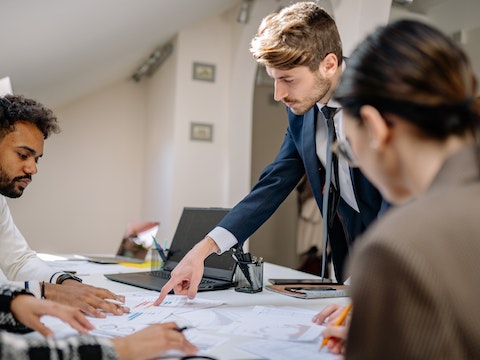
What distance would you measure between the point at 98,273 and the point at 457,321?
1.59 m

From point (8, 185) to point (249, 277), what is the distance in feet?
3.12

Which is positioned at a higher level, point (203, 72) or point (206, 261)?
point (203, 72)

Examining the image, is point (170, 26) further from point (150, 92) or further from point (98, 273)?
point (98, 273)

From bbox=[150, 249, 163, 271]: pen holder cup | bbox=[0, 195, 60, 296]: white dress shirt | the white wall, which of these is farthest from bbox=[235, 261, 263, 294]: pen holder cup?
the white wall

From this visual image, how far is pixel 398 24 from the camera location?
0.63 metres

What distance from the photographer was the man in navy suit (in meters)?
1.32

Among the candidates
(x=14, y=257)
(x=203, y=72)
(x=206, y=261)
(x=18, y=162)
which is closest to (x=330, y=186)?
(x=206, y=261)

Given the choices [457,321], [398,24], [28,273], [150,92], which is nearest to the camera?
[457,321]

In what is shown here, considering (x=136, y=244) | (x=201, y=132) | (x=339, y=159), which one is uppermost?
(x=201, y=132)

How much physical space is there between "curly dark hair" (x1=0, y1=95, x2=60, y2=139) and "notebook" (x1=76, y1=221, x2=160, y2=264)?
32.5 inches

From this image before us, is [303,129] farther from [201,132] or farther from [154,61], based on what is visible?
[154,61]

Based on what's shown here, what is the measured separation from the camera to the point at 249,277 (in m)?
1.46

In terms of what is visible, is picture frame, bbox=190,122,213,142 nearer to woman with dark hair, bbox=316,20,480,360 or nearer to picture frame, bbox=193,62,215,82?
picture frame, bbox=193,62,215,82

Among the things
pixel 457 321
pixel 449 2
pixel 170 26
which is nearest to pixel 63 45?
pixel 170 26
